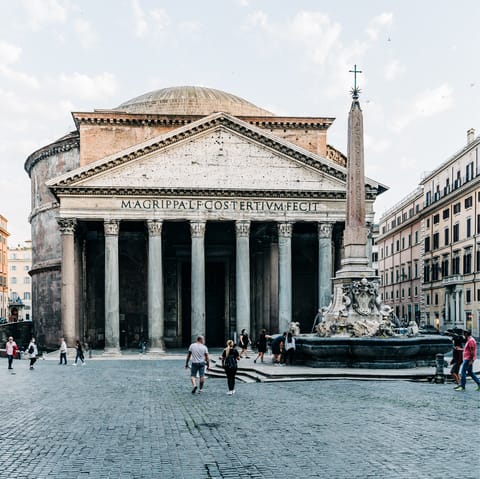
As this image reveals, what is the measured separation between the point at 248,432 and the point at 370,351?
9.13m

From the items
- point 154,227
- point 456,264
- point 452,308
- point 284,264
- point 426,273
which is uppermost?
point 154,227

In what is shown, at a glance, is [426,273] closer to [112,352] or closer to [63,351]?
[112,352]

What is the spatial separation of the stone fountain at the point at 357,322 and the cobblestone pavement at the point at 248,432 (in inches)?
73.1

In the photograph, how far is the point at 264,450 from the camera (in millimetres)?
8969

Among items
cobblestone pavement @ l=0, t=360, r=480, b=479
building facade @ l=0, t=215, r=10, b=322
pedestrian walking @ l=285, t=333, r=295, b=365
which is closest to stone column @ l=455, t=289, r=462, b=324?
pedestrian walking @ l=285, t=333, r=295, b=365

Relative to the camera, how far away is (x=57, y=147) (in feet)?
163

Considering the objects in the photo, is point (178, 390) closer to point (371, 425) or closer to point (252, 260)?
point (371, 425)

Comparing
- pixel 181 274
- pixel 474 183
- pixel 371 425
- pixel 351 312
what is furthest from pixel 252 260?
pixel 371 425

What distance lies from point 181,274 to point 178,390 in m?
26.5

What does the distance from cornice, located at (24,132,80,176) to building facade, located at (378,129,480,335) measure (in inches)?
1061

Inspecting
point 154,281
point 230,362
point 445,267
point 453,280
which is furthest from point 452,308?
point 230,362

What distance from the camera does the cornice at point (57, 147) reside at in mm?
48438

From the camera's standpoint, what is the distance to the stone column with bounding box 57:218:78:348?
115 ft

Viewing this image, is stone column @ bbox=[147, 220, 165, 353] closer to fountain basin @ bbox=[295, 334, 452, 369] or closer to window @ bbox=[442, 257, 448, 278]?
fountain basin @ bbox=[295, 334, 452, 369]
